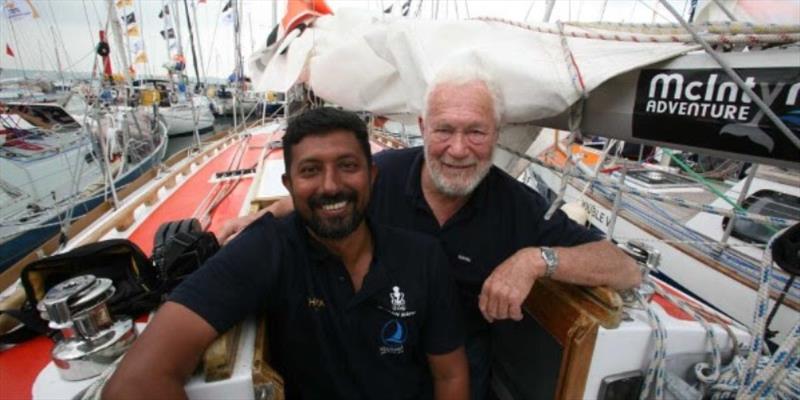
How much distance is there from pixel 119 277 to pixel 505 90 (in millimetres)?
1454

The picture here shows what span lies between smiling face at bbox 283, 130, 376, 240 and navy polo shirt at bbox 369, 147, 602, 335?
55 cm

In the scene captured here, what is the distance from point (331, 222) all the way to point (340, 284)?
0.20m

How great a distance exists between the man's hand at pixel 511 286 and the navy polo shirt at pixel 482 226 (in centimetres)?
31

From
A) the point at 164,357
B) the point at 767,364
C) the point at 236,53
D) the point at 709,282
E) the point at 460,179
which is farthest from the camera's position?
the point at 236,53

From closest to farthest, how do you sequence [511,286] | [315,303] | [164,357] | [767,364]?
[164,357] < [767,364] < [315,303] < [511,286]

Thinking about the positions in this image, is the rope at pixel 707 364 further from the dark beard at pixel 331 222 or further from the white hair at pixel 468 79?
the dark beard at pixel 331 222

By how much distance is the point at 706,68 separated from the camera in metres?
0.92

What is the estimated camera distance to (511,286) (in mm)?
1327

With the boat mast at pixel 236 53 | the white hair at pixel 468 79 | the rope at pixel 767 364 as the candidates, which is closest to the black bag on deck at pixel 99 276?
the white hair at pixel 468 79

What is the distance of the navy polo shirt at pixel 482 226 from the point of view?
1688 millimetres

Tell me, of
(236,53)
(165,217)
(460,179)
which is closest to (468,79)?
(460,179)

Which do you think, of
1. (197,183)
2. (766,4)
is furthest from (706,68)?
(197,183)

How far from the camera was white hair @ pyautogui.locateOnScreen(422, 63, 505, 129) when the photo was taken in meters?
1.39

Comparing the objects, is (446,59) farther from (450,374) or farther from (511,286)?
(450,374)
